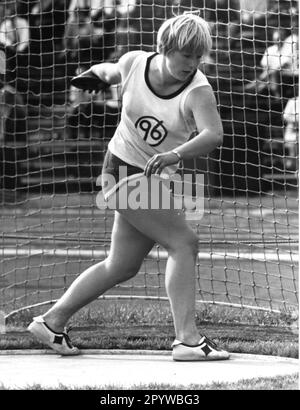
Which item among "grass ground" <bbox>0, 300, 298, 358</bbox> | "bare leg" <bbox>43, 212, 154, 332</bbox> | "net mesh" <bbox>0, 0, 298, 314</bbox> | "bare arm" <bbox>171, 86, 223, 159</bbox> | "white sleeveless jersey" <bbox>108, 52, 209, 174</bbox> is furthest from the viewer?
"net mesh" <bbox>0, 0, 298, 314</bbox>

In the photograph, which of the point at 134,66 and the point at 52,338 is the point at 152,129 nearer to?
the point at 134,66

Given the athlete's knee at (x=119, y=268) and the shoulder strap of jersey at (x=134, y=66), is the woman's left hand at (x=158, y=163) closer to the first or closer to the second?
the shoulder strap of jersey at (x=134, y=66)

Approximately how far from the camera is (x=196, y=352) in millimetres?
5312

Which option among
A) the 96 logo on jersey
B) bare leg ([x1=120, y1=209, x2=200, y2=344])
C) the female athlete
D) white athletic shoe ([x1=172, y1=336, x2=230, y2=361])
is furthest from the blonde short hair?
white athletic shoe ([x1=172, y1=336, x2=230, y2=361])

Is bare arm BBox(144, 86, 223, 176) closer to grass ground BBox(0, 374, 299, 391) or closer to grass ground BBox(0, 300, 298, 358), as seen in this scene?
grass ground BBox(0, 374, 299, 391)

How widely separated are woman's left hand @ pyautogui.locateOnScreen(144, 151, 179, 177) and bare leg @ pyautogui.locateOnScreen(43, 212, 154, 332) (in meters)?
0.59

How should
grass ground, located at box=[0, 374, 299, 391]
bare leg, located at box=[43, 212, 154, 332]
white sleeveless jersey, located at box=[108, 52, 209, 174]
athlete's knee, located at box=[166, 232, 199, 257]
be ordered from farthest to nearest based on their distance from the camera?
bare leg, located at box=[43, 212, 154, 332] < athlete's knee, located at box=[166, 232, 199, 257] < white sleeveless jersey, located at box=[108, 52, 209, 174] < grass ground, located at box=[0, 374, 299, 391]

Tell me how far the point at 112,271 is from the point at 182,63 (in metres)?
1.12

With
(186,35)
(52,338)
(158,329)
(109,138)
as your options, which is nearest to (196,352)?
(52,338)

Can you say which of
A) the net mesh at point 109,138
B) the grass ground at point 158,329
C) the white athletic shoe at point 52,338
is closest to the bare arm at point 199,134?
the white athletic shoe at point 52,338

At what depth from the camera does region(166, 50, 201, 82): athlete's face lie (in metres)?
5.03

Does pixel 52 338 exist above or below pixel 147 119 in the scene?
below

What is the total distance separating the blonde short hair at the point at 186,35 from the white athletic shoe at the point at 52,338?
1.53m
